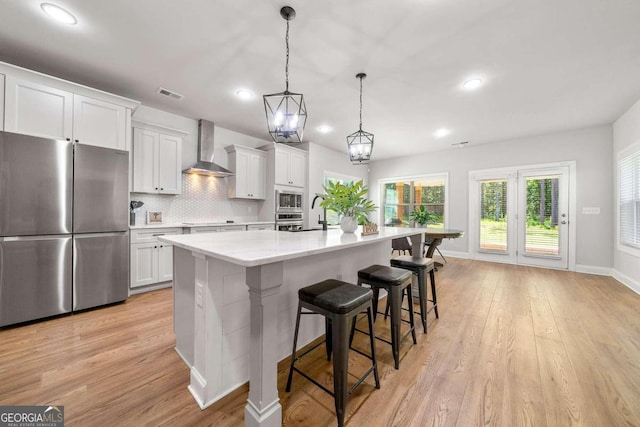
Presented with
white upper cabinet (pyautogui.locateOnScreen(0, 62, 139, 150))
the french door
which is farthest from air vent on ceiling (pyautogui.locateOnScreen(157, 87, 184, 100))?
the french door

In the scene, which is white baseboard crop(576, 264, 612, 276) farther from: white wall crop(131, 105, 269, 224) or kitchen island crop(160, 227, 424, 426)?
white wall crop(131, 105, 269, 224)

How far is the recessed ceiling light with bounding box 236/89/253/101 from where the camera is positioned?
320 cm

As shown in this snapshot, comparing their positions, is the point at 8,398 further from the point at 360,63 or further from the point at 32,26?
the point at 360,63

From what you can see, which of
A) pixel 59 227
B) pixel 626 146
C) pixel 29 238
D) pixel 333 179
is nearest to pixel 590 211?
pixel 626 146

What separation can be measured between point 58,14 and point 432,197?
6855 mm

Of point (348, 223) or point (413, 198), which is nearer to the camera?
point (348, 223)

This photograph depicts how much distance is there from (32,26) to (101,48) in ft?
1.44

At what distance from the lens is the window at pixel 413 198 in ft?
20.6

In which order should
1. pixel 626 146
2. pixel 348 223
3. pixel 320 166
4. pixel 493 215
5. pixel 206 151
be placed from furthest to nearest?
pixel 320 166 < pixel 493 215 < pixel 206 151 < pixel 626 146 < pixel 348 223

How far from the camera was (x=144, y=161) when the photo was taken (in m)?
3.51

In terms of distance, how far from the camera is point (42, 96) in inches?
97.8

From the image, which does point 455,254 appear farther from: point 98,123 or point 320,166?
point 98,123

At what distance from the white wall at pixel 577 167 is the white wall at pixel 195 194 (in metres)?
4.91

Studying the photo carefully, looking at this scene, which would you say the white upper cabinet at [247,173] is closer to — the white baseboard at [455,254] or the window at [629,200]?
the white baseboard at [455,254]
